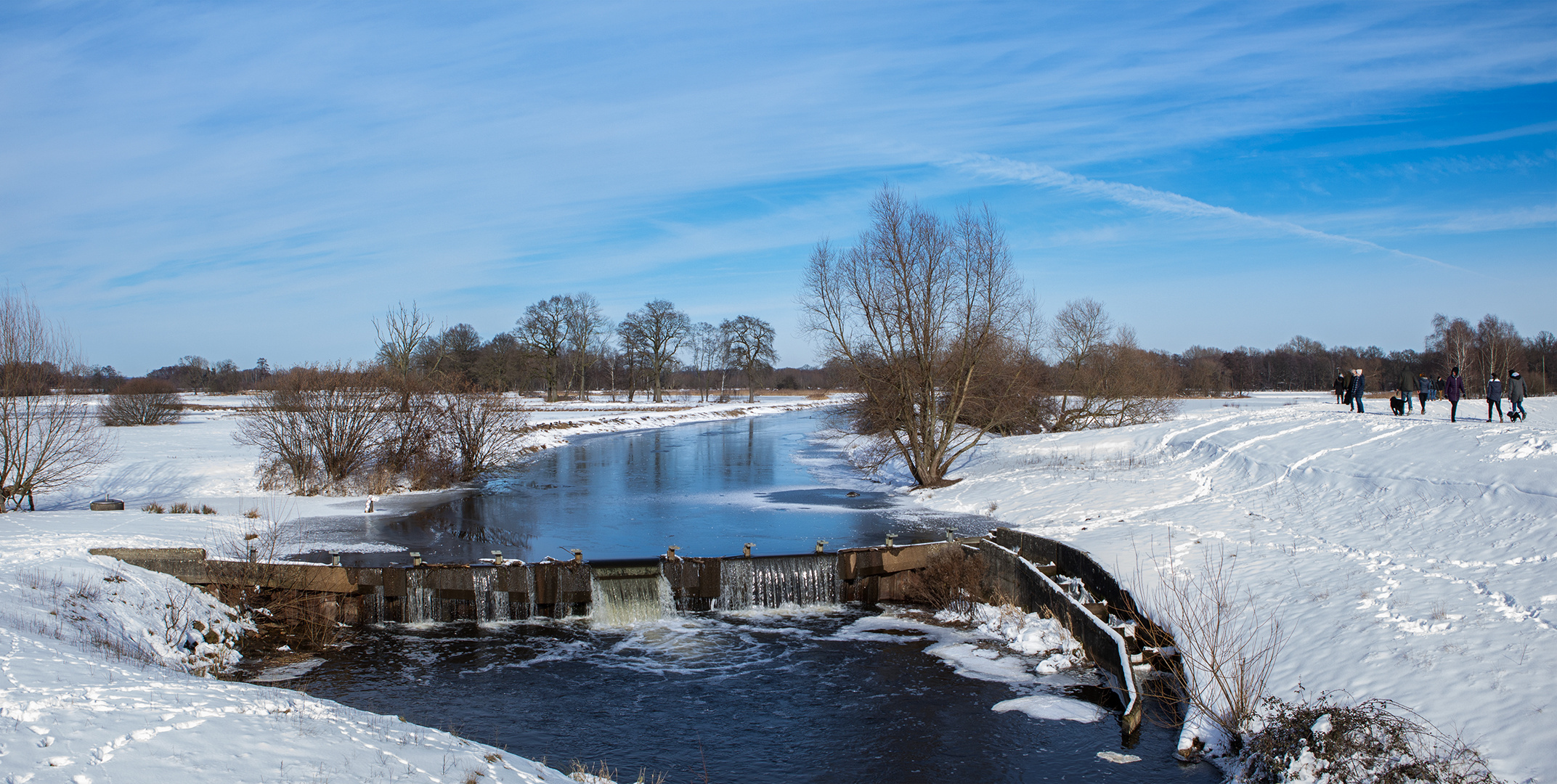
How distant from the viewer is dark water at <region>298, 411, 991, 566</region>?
1808cm

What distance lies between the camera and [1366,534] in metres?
14.3

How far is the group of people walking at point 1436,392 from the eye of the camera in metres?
23.0

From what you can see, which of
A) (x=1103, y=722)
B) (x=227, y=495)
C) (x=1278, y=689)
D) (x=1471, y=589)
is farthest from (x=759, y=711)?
(x=227, y=495)

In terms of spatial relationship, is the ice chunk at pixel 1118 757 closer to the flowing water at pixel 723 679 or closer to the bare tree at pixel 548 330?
the flowing water at pixel 723 679

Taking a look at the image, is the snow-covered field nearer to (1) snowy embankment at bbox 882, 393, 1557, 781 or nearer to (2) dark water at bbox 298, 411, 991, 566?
(1) snowy embankment at bbox 882, 393, 1557, 781

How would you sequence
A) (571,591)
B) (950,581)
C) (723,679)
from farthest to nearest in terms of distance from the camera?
(950,581), (571,591), (723,679)

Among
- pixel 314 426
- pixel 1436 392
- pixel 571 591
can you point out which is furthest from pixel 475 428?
pixel 1436 392

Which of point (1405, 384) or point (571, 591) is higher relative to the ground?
point (1405, 384)

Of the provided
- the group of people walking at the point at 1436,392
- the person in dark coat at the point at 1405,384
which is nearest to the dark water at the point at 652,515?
the group of people walking at the point at 1436,392

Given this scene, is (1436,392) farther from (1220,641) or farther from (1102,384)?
(1220,641)

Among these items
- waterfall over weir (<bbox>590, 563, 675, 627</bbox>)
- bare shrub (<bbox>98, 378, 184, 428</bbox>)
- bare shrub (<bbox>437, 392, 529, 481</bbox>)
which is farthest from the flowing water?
bare shrub (<bbox>98, 378, 184, 428</bbox>)

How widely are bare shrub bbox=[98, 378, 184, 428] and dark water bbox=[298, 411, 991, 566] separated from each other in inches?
999

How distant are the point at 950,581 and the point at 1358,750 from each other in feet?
25.9

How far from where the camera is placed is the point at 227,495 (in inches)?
939
